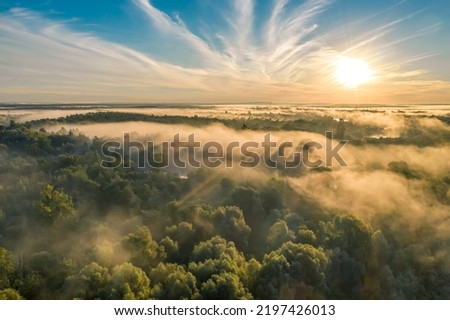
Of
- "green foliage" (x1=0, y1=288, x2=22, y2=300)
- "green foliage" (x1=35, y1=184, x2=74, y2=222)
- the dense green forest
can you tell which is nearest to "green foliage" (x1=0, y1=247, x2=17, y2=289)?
the dense green forest

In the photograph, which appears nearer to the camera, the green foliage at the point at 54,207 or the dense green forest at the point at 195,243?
the dense green forest at the point at 195,243

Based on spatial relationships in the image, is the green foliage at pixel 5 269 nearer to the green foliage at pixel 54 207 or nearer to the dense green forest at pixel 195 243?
the dense green forest at pixel 195 243

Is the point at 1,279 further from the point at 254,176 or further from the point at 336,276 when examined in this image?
the point at 254,176

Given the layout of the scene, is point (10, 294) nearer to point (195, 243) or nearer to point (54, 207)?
point (195, 243)

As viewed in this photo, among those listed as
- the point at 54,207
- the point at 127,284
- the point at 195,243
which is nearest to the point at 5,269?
the point at 127,284

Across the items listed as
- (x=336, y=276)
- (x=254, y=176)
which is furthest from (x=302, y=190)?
(x=336, y=276)

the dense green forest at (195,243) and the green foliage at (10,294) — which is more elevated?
the green foliage at (10,294)

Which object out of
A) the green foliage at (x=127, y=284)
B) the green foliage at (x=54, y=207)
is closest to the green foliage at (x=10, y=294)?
the green foliage at (x=127, y=284)

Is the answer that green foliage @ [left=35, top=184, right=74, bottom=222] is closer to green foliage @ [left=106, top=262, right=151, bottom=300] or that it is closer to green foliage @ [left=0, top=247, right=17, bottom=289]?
green foliage @ [left=0, top=247, right=17, bottom=289]
